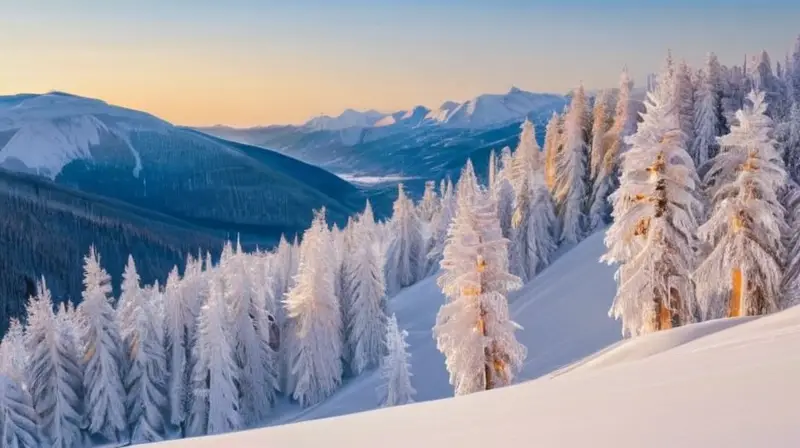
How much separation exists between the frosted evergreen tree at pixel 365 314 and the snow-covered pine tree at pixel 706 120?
91.0 feet

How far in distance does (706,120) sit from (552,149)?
2024 centimetres

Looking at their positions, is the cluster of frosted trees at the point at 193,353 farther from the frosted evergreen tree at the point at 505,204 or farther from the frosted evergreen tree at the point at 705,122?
the frosted evergreen tree at the point at 705,122

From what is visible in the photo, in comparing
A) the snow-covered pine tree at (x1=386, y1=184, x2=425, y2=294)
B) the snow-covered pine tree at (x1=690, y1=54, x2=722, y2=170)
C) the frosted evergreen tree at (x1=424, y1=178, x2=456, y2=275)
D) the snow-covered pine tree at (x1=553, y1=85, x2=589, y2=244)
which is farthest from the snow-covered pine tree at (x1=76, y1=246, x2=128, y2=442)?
the snow-covered pine tree at (x1=386, y1=184, x2=425, y2=294)

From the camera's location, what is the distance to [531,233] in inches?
2394

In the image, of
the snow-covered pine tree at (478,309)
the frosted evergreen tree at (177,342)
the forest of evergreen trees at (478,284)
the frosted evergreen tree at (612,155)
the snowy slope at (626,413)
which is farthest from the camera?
the frosted evergreen tree at (612,155)

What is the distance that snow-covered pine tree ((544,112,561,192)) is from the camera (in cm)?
7061

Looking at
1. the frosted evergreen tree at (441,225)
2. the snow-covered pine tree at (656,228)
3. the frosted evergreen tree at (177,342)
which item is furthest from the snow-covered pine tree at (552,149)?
the snow-covered pine tree at (656,228)

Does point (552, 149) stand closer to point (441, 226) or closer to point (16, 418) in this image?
point (441, 226)

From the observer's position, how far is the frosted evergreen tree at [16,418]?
130 ft

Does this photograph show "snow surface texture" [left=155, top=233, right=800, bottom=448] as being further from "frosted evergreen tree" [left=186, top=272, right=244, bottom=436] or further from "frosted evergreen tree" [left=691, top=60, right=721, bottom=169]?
"frosted evergreen tree" [left=691, top=60, right=721, bottom=169]

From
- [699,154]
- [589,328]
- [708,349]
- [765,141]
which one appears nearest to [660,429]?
[708,349]

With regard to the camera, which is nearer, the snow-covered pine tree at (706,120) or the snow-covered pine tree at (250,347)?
the snow-covered pine tree at (250,347)

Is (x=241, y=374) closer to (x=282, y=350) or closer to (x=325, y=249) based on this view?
(x=282, y=350)

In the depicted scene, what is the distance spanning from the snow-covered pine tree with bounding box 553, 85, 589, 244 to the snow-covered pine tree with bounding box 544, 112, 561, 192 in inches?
99.9
